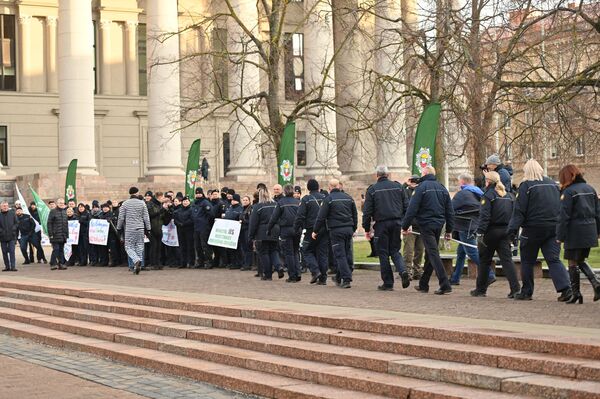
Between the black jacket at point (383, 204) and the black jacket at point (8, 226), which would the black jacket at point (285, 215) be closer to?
the black jacket at point (383, 204)

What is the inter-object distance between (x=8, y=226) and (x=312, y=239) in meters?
11.9

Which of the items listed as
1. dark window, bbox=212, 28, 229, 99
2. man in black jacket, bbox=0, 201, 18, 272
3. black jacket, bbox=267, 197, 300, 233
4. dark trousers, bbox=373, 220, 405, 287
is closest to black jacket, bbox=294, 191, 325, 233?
black jacket, bbox=267, 197, 300, 233

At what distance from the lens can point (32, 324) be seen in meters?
19.4

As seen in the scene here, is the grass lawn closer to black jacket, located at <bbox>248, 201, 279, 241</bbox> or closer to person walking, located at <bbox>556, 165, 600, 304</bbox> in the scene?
black jacket, located at <bbox>248, 201, 279, 241</bbox>

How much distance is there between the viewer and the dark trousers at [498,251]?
17.2 metres

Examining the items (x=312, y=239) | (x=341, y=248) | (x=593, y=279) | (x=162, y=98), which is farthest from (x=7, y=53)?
(x=593, y=279)

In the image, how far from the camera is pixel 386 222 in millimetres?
19234

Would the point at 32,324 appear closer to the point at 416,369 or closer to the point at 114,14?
the point at 416,369

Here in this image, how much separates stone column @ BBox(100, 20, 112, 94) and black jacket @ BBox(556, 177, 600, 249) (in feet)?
156

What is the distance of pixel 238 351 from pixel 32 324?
6.36m

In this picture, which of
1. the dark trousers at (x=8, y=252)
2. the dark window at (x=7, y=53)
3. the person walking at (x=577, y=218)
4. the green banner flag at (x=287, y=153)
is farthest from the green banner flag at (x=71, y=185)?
the person walking at (x=577, y=218)

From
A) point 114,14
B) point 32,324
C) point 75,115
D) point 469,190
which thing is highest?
point 114,14

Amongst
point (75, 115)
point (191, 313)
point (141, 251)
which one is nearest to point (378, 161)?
point (75, 115)

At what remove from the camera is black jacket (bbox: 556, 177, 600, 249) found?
15.5 metres
